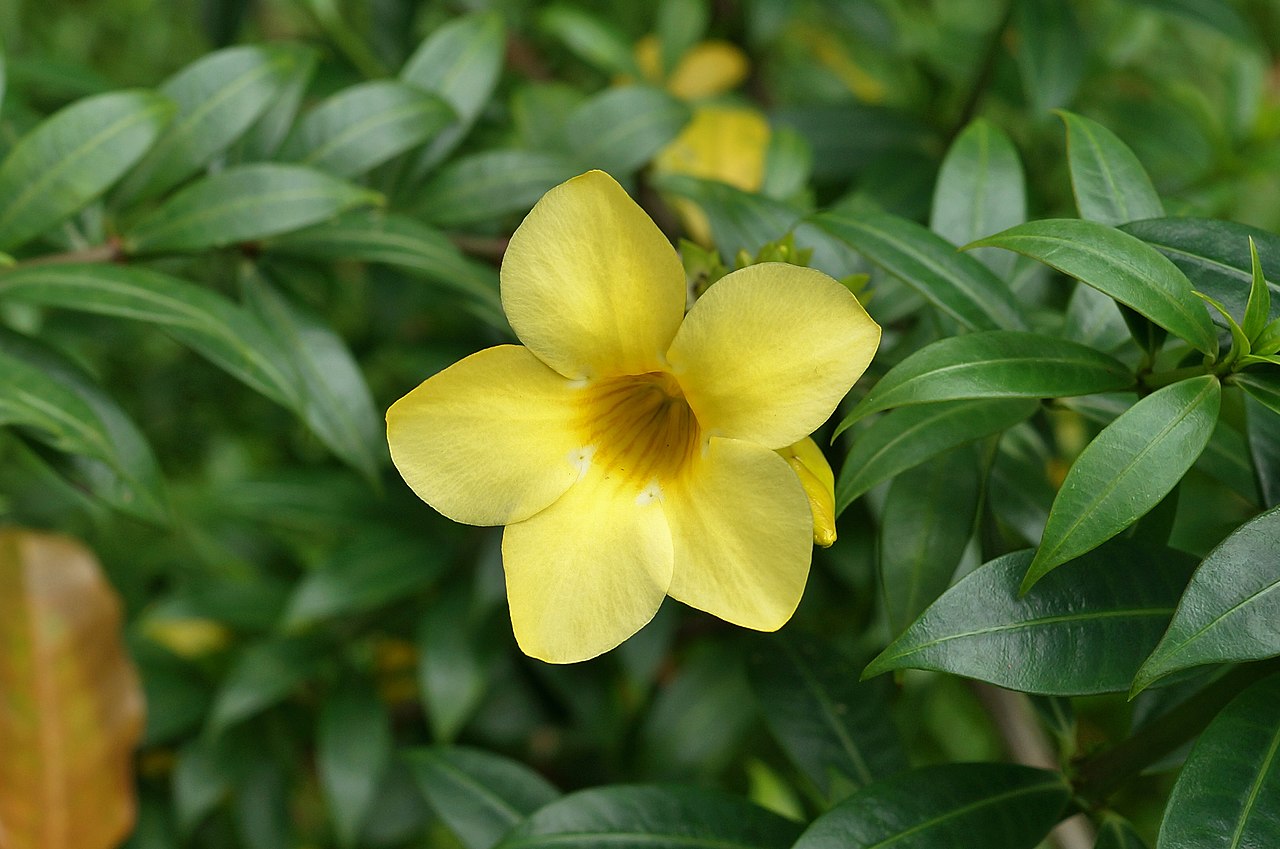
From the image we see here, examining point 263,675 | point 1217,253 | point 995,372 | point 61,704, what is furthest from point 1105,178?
point 61,704

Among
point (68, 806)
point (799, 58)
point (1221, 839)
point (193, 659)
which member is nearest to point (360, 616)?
point (193, 659)

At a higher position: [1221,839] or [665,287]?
[665,287]

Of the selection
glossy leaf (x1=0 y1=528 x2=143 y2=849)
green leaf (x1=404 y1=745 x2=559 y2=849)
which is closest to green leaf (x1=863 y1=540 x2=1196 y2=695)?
green leaf (x1=404 y1=745 x2=559 y2=849)

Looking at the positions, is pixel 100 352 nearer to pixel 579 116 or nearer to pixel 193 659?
pixel 193 659

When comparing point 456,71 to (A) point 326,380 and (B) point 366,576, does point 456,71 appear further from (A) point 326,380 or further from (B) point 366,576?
(B) point 366,576

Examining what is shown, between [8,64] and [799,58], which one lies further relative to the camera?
[799,58]

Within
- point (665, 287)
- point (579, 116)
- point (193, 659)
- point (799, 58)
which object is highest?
point (665, 287)

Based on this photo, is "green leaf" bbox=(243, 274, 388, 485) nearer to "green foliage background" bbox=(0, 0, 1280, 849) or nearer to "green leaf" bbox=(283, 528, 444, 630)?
"green foliage background" bbox=(0, 0, 1280, 849)

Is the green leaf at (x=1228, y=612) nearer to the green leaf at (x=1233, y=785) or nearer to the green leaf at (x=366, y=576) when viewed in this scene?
the green leaf at (x=1233, y=785)
